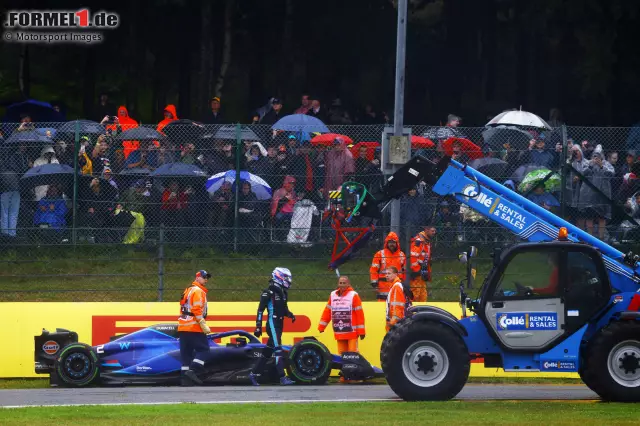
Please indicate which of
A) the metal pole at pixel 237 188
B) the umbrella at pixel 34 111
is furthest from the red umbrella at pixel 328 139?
the umbrella at pixel 34 111

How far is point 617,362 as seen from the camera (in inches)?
573

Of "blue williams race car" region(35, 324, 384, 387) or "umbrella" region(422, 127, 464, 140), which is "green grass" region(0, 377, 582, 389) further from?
"umbrella" region(422, 127, 464, 140)

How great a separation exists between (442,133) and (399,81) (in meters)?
1.93

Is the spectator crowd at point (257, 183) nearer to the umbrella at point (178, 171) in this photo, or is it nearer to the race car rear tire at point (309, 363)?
the umbrella at point (178, 171)

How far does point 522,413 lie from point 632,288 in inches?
102

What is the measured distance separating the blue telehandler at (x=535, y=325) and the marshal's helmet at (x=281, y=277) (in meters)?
3.39

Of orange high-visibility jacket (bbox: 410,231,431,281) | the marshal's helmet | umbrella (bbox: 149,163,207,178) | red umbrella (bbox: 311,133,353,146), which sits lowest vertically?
the marshal's helmet

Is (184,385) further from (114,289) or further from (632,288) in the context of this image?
(632,288)

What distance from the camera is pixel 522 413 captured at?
535 inches

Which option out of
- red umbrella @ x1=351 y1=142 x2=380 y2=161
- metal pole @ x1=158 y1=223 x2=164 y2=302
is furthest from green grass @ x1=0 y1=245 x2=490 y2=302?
red umbrella @ x1=351 y1=142 x2=380 y2=161

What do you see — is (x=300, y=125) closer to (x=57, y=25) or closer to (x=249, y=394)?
(x=249, y=394)

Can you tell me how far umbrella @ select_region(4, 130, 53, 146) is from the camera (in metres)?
20.2

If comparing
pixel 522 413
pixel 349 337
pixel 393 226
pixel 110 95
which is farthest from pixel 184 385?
pixel 110 95

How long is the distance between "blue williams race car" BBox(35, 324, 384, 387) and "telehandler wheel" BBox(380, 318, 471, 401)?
2798 millimetres
